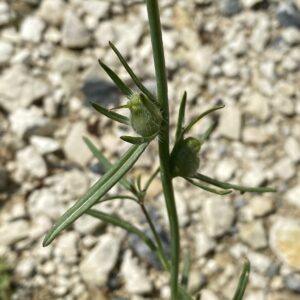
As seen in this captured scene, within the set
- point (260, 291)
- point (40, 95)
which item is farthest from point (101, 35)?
point (260, 291)

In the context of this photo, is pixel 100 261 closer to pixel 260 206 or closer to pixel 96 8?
pixel 260 206

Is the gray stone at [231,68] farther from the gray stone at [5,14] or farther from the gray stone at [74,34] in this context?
the gray stone at [5,14]

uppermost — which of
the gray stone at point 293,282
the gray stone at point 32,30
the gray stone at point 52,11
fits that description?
the gray stone at point 52,11

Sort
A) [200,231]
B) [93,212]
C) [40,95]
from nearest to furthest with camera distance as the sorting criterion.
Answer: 1. [93,212]
2. [200,231]
3. [40,95]

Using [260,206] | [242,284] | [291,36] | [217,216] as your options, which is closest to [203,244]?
[217,216]

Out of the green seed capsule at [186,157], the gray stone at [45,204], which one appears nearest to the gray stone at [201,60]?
the gray stone at [45,204]

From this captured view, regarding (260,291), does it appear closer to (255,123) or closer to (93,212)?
(255,123)
